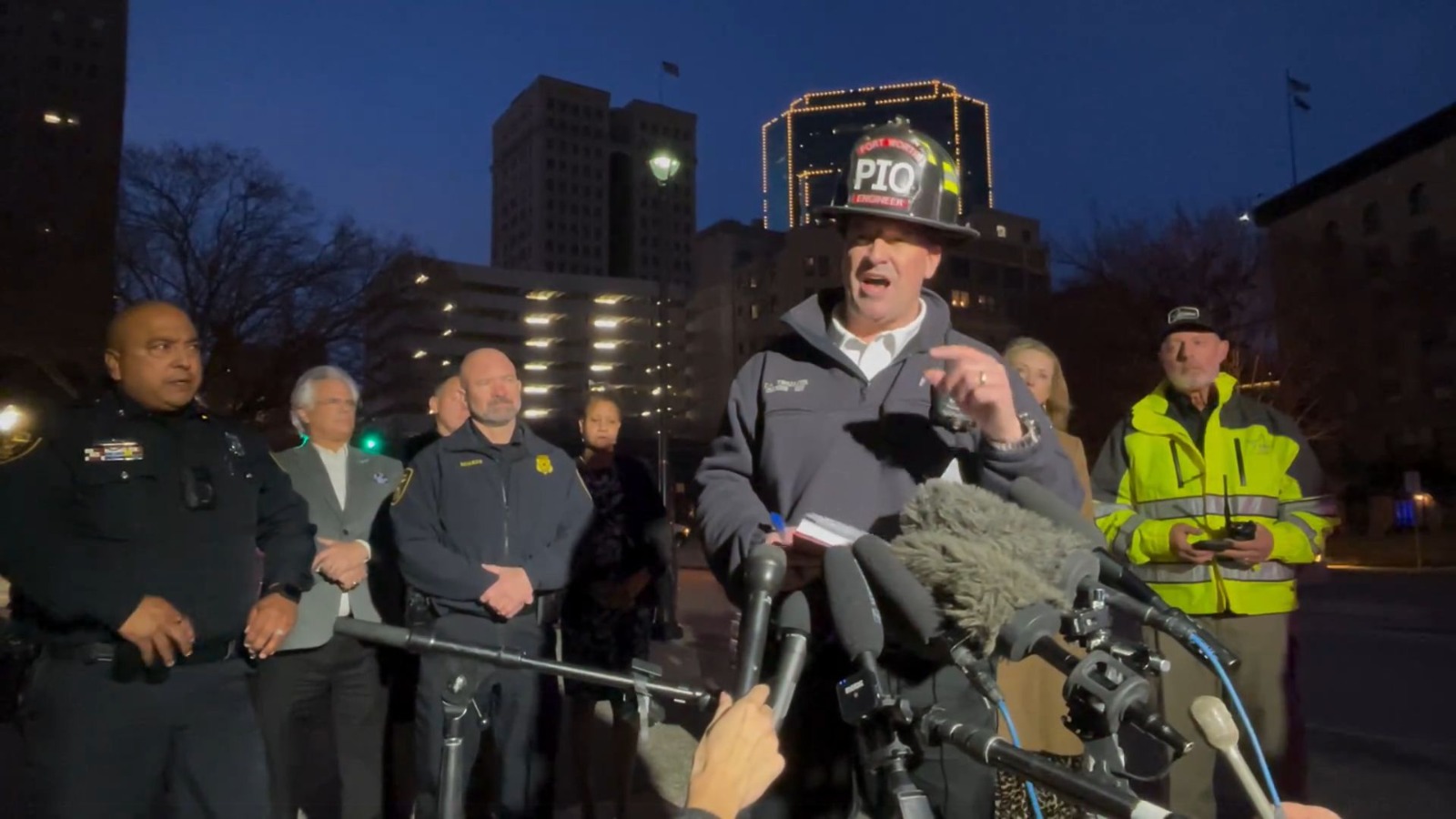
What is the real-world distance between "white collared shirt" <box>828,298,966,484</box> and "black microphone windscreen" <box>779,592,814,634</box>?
0.83 metres

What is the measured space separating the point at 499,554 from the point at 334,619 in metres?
0.85

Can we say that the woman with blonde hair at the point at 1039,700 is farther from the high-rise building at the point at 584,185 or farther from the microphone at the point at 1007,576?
the high-rise building at the point at 584,185

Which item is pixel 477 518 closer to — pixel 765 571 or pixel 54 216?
pixel 765 571

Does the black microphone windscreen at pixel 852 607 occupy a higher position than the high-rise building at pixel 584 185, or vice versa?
the high-rise building at pixel 584 185

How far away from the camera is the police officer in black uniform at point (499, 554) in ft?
14.3

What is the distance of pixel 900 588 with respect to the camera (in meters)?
1.70

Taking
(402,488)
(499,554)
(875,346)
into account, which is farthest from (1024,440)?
(402,488)

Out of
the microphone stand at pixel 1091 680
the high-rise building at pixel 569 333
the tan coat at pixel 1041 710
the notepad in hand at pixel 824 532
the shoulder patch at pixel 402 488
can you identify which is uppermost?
the high-rise building at pixel 569 333

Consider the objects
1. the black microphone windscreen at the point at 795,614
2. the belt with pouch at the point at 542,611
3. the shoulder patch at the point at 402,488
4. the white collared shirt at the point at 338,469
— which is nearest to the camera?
the black microphone windscreen at the point at 795,614

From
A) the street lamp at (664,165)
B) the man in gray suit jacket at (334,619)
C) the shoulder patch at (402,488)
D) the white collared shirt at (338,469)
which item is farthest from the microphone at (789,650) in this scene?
the street lamp at (664,165)

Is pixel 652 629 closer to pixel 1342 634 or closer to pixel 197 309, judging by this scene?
pixel 1342 634

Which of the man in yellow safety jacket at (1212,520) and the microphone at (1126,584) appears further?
the man in yellow safety jacket at (1212,520)

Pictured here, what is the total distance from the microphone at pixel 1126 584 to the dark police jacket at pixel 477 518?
309 centimetres

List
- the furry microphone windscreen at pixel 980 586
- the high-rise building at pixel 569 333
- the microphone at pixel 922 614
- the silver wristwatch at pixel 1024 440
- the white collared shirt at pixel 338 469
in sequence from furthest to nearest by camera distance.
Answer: the high-rise building at pixel 569 333 < the white collared shirt at pixel 338 469 < the silver wristwatch at pixel 1024 440 < the microphone at pixel 922 614 < the furry microphone windscreen at pixel 980 586
